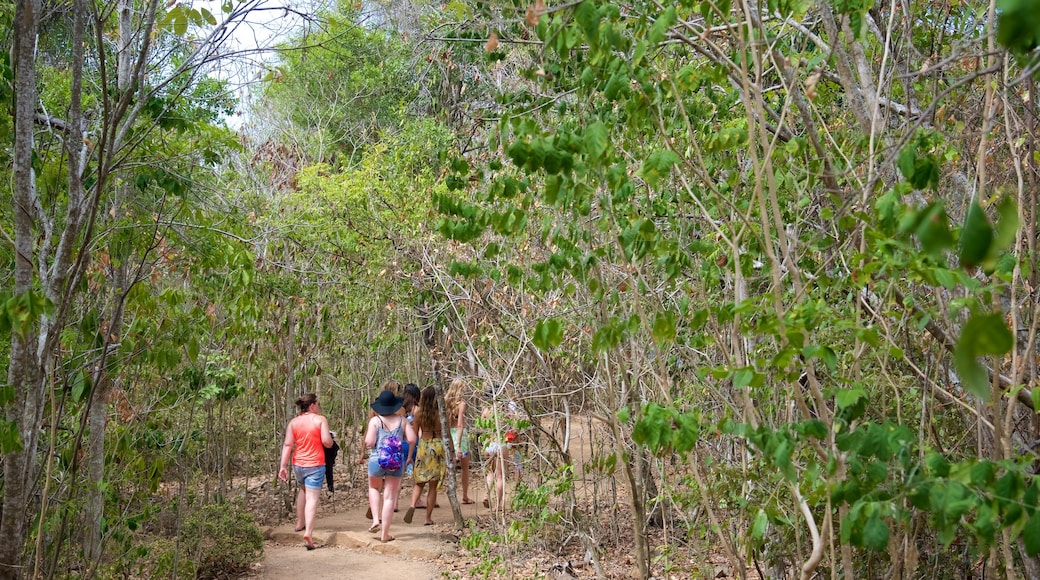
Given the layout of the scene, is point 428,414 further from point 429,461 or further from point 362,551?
point 362,551

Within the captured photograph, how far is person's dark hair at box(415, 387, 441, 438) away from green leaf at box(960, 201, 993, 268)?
974 cm

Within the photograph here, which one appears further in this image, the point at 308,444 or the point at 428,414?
the point at 428,414

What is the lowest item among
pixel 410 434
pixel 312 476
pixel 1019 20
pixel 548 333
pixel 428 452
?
pixel 312 476

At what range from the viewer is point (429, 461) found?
10.7 m

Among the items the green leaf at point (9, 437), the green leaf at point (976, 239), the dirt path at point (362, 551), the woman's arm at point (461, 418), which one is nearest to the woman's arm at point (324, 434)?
the dirt path at point (362, 551)

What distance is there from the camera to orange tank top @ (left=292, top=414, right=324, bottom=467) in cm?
962

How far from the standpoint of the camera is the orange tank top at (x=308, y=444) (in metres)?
9.62

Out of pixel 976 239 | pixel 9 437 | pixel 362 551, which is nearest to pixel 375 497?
pixel 362 551

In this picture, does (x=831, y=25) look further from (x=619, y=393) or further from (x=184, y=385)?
(x=184, y=385)

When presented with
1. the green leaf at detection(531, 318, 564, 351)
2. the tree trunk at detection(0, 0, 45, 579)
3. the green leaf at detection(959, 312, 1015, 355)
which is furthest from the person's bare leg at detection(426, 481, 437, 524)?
the green leaf at detection(959, 312, 1015, 355)

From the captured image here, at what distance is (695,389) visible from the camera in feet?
18.8

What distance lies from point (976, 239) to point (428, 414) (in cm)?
999

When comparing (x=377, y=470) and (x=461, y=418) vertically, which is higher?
(x=461, y=418)

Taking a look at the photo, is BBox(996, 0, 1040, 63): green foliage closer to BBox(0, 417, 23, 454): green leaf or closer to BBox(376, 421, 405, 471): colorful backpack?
BBox(0, 417, 23, 454): green leaf
